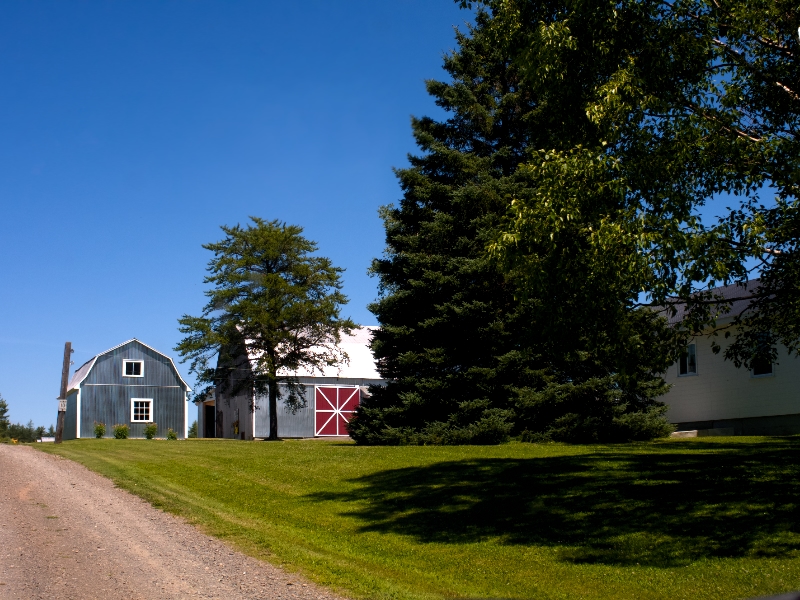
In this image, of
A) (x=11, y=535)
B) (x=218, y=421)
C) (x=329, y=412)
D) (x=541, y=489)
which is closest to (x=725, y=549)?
(x=541, y=489)

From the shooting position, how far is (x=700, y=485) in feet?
40.3

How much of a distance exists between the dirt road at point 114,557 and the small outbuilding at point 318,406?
79.5 ft

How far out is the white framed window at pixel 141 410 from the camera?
133 feet

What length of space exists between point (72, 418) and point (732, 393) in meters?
31.8

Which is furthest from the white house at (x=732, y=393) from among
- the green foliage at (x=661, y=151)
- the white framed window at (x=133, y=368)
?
the white framed window at (x=133, y=368)

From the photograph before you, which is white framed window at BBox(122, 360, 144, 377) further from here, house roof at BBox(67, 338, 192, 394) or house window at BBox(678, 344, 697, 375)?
house window at BBox(678, 344, 697, 375)

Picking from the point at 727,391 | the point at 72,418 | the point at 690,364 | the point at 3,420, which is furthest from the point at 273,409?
the point at 3,420

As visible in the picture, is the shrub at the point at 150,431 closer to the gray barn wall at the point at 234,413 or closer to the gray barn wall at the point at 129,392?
the gray barn wall at the point at 129,392

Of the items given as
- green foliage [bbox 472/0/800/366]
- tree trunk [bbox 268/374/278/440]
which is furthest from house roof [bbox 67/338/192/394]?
green foliage [bbox 472/0/800/366]

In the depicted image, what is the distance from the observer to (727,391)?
24.8 metres

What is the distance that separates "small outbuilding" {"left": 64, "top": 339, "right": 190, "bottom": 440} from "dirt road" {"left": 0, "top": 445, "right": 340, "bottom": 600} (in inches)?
1068

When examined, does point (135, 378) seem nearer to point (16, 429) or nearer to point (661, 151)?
point (661, 151)

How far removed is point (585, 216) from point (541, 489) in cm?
482

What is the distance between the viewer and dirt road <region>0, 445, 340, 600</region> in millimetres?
7633
